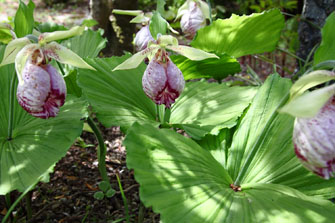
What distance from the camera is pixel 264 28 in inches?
57.3

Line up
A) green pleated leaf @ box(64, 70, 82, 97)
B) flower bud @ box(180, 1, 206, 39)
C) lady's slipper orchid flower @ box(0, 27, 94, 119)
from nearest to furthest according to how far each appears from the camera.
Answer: lady's slipper orchid flower @ box(0, 27, 94, 119) → green pleated leaf @ box(64, 70, 82, 97) → flower bud @ box(180, 1, 206, 39)

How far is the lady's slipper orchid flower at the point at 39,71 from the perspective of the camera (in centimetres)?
92

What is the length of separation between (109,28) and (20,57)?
5.90 ft

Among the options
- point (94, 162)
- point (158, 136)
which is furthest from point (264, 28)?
point (94, 162)

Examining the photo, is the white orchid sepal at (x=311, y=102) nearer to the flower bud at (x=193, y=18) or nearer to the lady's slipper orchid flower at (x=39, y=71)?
the lady's slipper orchid flower at (x=39, y=71)

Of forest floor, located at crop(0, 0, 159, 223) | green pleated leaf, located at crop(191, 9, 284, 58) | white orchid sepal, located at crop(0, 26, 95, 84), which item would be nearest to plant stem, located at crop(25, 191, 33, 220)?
forest floor, located at crop(0, 0, 159, 223)

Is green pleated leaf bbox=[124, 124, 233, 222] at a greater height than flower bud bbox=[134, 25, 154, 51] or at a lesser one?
lesser

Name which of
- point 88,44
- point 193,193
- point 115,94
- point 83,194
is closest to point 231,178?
point 193,193

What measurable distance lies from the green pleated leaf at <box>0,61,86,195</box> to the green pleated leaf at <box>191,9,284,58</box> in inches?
25.0

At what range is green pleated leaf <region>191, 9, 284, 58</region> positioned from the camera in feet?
4.55

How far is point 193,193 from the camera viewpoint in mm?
873

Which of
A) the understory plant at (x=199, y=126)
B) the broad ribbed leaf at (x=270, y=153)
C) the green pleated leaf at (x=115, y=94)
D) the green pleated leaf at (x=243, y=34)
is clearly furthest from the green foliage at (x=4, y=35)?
the broad ribbed leaf at (x=270, y=153)

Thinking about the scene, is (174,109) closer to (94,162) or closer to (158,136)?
(158,136)

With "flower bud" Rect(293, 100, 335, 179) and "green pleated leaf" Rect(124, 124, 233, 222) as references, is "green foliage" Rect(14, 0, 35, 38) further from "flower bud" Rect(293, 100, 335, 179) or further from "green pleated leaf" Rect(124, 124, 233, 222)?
"flower bud" Rect(293, 100, 335, 179)
